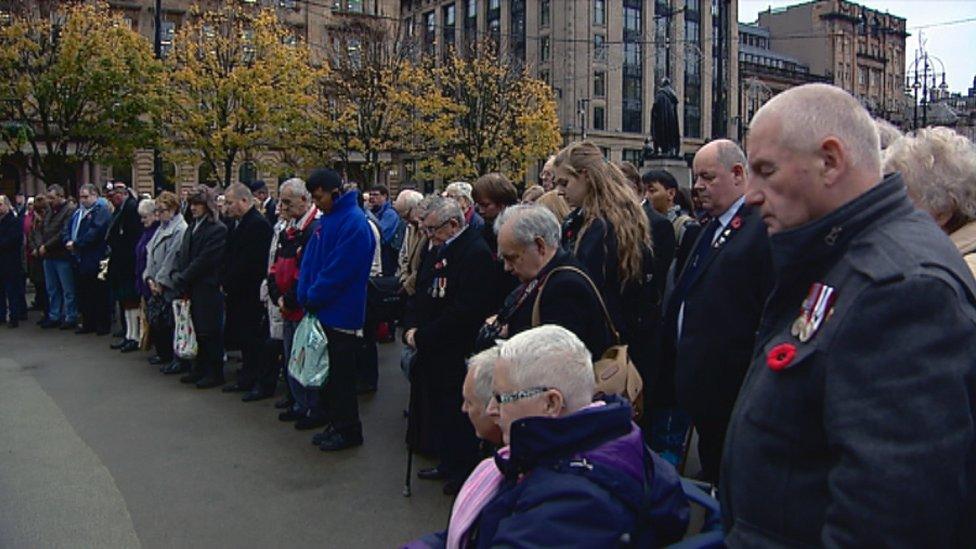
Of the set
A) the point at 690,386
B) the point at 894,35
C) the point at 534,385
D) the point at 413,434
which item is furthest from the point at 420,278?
the point at 894,35

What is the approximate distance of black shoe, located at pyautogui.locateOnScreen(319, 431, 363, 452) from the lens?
23.0 feet

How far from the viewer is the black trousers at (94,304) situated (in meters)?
13.0

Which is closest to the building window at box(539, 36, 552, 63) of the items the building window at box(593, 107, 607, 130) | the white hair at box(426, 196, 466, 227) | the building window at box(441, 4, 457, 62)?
the building window at box(593, 107, 607, 130)

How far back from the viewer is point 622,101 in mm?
70250

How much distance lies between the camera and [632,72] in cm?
7081

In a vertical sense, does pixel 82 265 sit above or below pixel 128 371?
above

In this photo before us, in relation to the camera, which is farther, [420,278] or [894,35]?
[894,35]

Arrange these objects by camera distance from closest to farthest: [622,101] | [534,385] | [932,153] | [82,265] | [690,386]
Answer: [534,385] < [932,153] < [690,386] < [82,265] < [622,101]

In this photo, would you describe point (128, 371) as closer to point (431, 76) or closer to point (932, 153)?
point (932, 153)

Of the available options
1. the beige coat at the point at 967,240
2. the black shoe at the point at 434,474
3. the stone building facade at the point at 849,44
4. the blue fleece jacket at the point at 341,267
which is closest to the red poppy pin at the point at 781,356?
the beige coat at the point at 967,240

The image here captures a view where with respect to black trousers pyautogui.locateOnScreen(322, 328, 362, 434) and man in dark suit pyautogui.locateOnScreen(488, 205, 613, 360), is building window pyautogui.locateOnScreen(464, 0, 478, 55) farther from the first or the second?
man in dark suit pyautogui.locateOnScreen(488, 205, 613, 360)

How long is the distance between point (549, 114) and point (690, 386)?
43.8 m

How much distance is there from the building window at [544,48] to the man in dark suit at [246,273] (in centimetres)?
6288

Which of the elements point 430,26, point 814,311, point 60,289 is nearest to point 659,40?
point 430,26
